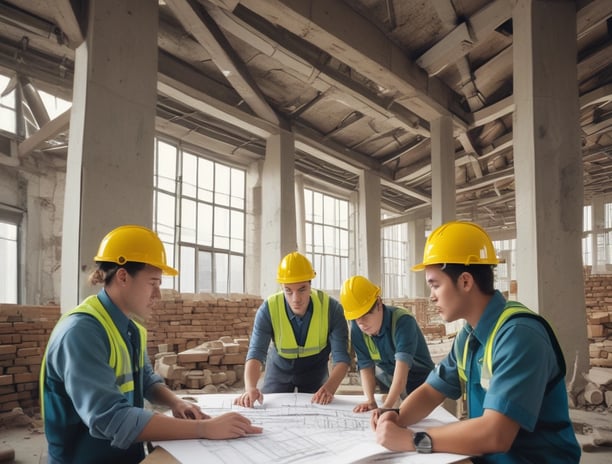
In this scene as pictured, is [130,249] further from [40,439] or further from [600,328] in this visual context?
[600,328]

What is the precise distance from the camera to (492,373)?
64.6 inches

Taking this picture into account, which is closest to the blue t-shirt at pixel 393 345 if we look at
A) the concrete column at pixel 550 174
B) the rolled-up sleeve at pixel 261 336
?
the rolled-up sleeve at pixel 261 336

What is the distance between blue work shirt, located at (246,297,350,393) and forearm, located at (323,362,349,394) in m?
0.14

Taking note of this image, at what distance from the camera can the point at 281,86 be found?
9.09 metres

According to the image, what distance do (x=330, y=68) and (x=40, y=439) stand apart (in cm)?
673

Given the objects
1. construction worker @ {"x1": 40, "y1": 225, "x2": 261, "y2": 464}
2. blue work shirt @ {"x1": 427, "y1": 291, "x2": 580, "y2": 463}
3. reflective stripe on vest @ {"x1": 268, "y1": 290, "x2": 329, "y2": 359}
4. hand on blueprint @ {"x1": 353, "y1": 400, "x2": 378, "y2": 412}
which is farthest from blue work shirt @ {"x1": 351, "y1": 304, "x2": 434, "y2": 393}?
construction worker @ {"x1": 40, "y1": 225, "x2": 261, "y2": 464}

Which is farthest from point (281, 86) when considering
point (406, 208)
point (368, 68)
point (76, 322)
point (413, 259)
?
point (413, 259)

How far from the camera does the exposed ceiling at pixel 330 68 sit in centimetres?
620

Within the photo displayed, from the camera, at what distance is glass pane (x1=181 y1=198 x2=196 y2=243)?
40.2 ft

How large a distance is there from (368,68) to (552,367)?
629cm

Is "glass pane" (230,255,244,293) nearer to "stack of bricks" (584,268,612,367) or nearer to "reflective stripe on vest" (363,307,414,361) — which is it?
"stack of bricks" (584,268,612,367)

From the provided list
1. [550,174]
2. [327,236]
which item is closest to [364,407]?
[550,174]

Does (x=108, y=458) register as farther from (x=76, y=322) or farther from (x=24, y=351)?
(x=24, y=351)

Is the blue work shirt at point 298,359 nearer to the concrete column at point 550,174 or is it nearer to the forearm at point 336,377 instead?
the forearm at point 336,377
